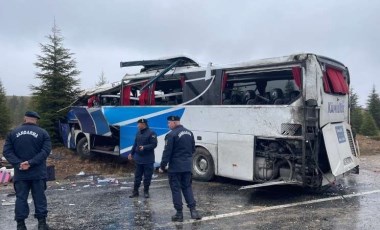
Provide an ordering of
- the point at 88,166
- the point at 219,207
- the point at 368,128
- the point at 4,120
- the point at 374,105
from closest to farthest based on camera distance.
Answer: the point at 219,207 < the point at 88,166 < the point at 4,120 < the point at 368,128 < the point at 374,105

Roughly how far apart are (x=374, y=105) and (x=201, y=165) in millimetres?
36278

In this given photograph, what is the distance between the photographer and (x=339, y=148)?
8289 millimetres

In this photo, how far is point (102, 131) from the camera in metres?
12.4

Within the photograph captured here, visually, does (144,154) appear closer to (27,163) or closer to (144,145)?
(144,145)

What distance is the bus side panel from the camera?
794 centimetres

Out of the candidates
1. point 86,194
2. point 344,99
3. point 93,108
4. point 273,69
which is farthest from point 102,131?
point 344,99

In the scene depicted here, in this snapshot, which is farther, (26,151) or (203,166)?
(203,166)

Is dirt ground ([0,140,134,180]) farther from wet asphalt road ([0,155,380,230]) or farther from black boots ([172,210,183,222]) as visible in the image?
black boots ([172,210,183,222])

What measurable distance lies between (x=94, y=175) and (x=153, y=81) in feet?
10.9

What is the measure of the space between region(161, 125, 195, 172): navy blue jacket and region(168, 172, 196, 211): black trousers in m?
0.12

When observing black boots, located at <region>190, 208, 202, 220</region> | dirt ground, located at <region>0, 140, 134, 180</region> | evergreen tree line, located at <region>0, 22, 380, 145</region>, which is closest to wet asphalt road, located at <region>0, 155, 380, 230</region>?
black boots, located at <region>190, 208, 202, 220</region>

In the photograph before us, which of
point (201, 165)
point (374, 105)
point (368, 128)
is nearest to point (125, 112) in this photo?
point (201, 165)

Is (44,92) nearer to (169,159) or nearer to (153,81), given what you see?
(153,81)

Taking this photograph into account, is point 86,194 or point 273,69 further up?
point 273,69
